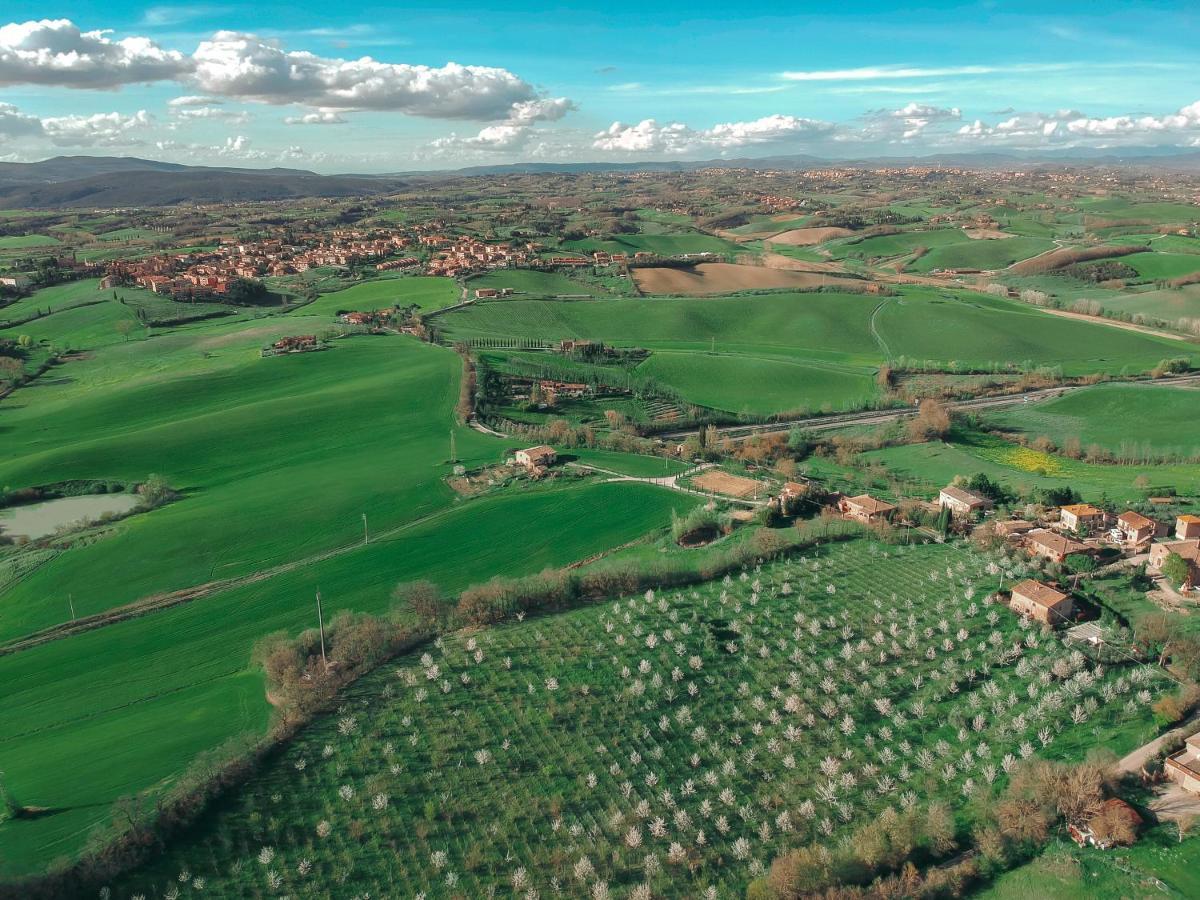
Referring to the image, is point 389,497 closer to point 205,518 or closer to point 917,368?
point 205,518

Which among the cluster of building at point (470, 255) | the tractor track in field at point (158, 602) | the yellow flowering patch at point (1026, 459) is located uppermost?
the cluster of building at point (470, 255)

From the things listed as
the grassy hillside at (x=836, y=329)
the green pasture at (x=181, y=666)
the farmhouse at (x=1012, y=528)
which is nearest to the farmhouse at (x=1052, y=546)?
the farmhouse at (x=1012, y=528)

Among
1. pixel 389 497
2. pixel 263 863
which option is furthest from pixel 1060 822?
pixel 389 497

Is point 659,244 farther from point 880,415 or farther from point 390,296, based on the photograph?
point 880,415

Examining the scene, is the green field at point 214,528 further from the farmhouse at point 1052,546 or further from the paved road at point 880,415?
the farmhouse at point 1052,546

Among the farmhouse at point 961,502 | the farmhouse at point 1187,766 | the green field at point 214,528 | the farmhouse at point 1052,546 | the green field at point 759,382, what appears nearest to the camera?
the farmhouse at point 1187,766

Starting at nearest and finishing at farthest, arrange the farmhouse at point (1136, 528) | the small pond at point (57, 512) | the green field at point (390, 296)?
the farmhouse at point (1136, 528) → the small pond at point (57, 512) → the green field at point (390, 296)
